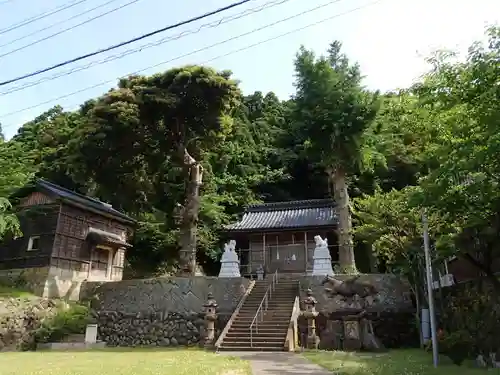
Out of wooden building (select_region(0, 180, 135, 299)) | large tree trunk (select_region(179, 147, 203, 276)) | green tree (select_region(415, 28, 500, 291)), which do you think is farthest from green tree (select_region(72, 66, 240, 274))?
green tree (select_region(415, 28, 500, 291))

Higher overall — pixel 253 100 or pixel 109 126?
pixel 253 100

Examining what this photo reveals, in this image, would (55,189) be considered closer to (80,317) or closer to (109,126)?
(109,126)

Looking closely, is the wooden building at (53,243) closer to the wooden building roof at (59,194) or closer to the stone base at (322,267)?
the wooden building roof at (59,194)

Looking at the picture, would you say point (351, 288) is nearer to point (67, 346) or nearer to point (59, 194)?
point (67, 346)

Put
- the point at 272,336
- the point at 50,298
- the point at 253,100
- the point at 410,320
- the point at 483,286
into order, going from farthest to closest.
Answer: the point at 253,100 → the point at 50,298 → the point at 410,320 → the point at 272,336 → the point at 483,286

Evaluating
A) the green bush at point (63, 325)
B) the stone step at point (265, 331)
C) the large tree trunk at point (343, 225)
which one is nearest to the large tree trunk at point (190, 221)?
the green bush at point (63, 325)

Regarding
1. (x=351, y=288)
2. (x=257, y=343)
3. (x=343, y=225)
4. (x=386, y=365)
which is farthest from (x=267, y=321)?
(x=343, y=225)

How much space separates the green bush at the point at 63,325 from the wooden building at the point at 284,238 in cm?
1078

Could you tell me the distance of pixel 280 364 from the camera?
38.1 ft

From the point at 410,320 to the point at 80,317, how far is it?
14.2 meters

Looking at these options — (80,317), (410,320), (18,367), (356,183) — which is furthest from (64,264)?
(356,183)

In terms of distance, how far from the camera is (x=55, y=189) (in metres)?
22.8

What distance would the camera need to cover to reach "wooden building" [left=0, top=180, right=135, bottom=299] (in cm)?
2131

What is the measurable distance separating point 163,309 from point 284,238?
34.2ft
